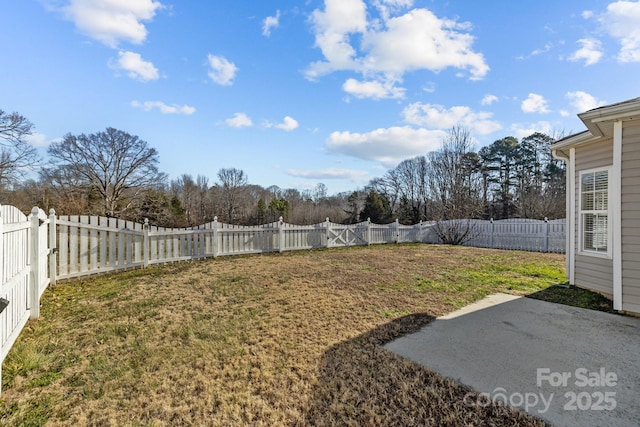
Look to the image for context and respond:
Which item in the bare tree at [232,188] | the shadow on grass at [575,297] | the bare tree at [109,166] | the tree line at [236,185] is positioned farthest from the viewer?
the bare tree at [232,188]

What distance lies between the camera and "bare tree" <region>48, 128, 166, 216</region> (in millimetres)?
21188

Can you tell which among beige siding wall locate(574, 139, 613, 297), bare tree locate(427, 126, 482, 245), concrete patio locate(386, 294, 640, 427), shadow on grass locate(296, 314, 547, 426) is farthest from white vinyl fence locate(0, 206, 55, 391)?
bare tree locate(427, 126, 482, 245)

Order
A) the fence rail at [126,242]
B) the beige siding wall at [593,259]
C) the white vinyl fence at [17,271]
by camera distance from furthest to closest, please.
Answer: the beige siding wall at [593,259], the fence rail at [126,242], the white vinyl fence at [17,271]

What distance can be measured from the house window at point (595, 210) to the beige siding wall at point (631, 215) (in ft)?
3.00

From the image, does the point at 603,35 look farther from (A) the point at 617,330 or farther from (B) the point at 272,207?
(B) the point at 272,207

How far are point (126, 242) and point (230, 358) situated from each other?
201 inches

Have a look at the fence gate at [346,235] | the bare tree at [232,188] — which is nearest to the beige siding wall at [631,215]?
the fence gate at [346,235]

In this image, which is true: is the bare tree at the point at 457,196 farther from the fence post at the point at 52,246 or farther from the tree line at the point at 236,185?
the fence post at the point at 52,246

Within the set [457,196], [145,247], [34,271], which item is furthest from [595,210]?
[457,196]

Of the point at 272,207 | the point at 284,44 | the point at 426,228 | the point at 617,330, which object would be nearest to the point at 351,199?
the point at 272,207

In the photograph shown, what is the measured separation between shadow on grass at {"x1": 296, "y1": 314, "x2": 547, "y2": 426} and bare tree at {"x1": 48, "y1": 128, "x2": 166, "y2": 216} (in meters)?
24.0

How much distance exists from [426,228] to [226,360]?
15491mm

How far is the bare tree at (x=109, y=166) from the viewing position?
2119cm

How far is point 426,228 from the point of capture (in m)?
16.4
